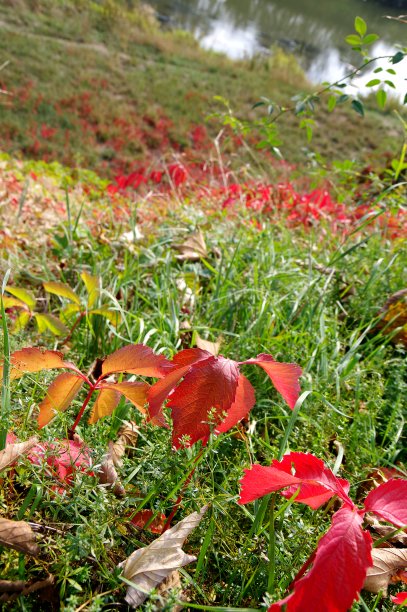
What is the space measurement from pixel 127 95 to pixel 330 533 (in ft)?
49.7

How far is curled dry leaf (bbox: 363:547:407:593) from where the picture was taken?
85 centimetres

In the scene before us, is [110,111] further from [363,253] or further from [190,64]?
[363,253]

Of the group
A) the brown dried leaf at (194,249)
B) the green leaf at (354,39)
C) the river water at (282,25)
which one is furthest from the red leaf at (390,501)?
the river water at (282,25)

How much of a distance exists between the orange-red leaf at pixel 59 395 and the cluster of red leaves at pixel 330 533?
0.35 meters

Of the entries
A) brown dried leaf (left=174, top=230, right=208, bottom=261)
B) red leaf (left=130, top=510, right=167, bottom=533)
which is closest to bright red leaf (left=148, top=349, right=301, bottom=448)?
red leaf (left=130, top=510, right=167, bottom=533)

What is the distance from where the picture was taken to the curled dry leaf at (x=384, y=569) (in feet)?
2.79

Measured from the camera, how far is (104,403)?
2.89 feet

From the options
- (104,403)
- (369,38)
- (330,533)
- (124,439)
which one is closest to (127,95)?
(369,38)

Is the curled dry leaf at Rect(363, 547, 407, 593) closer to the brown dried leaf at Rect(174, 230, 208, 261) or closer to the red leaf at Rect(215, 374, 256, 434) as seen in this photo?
the red leaf at Rect(215, 374, 256, 434)

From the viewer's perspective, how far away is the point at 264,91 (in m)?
17.1

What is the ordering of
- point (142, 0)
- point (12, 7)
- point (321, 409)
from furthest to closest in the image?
1. point (142, 0)
2. point (12, 7)
3. point (321, 409)

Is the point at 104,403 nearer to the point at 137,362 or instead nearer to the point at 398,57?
the point at 137,362

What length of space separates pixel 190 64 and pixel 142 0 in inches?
402

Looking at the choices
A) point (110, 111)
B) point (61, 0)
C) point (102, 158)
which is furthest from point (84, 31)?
point (102, 158)
